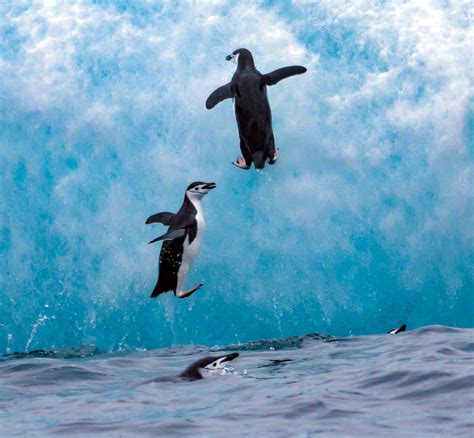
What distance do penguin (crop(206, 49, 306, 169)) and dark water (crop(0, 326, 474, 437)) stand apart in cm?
191

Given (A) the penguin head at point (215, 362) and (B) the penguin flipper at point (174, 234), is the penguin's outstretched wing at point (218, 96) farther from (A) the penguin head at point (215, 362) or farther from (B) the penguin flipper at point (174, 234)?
(A) the penguin head at point (215, 362)

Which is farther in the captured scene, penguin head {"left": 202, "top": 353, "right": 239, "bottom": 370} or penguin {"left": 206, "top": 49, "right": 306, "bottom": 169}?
penguin {"left": 206, "top": 49, "right": 306, "bottom": 169}

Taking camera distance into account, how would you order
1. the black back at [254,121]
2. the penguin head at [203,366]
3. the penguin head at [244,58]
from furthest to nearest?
the penguin head at [244,58], the black back at [254,121], the penguin head at [203,366]

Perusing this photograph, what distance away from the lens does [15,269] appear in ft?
41.1

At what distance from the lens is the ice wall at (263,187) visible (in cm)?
1248

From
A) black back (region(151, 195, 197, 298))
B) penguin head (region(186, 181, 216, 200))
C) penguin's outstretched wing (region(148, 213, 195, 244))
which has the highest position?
penguin head (region(186, 181, 216, 200))

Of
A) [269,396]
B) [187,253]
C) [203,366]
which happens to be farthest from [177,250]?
[269,396]

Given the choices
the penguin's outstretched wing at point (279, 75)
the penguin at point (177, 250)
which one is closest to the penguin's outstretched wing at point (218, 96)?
the penguin's outstretched wing at point (279, 75)

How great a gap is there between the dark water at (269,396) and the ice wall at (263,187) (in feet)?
16.0

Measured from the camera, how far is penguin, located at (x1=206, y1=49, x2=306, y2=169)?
782 cm

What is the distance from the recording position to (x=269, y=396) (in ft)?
15.6

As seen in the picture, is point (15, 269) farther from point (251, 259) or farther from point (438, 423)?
point (438, 423)

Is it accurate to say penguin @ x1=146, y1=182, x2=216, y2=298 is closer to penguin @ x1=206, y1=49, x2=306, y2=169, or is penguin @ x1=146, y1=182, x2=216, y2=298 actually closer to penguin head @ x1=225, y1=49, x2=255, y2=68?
penguin @ x1=206, y1=49, x2=306, y2=169

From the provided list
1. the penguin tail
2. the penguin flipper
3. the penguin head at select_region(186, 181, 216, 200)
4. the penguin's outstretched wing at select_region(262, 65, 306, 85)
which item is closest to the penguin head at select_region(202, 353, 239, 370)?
the penguin flipper
